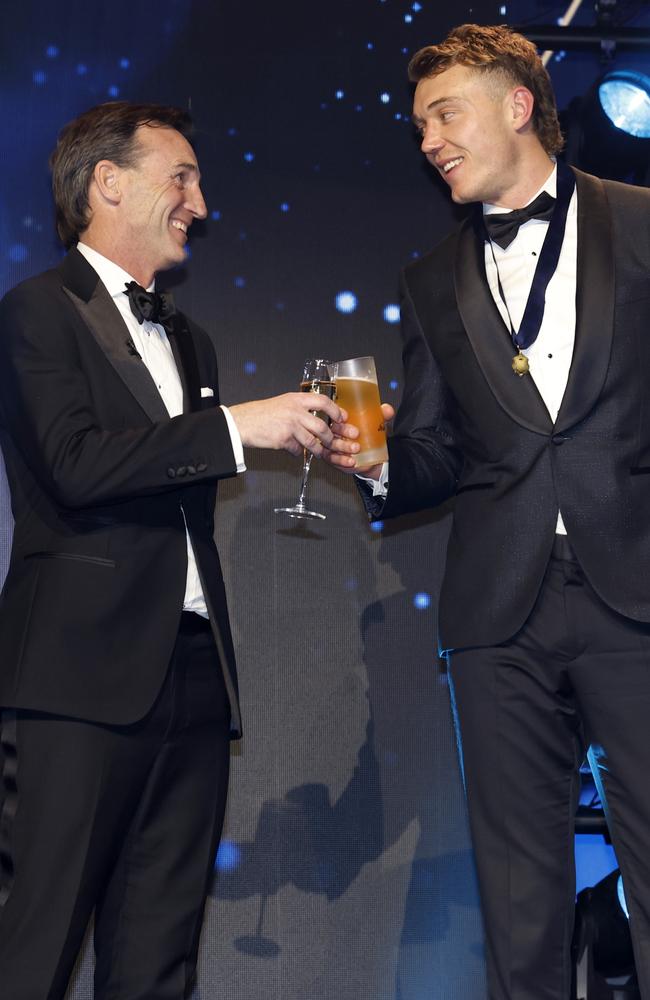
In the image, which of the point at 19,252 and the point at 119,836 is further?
the point at 19,252

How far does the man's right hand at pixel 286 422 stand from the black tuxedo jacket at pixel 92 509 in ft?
0.18

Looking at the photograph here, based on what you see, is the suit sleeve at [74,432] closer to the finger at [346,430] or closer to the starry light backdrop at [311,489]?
the finger at [346,430]

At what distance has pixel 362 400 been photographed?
2.24 metres

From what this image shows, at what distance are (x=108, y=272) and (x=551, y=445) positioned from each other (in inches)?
39.1

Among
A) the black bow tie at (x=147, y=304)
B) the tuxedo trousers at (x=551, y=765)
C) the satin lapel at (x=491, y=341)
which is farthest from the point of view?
the black bow tie at (x=147, y=304)

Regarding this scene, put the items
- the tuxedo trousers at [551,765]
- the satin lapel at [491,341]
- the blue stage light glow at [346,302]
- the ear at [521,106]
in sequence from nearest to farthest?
the tuxedo trousers at [551,765] < the satin lapel at [491,341] < the ear at [521,106] < the blue stage light glow at [346,302]

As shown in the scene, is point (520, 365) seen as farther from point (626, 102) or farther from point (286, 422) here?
point (626, 102)

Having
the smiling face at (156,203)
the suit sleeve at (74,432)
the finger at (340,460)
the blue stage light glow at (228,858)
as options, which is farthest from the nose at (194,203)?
the blue stage light glow at (228,858)

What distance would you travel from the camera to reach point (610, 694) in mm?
2146

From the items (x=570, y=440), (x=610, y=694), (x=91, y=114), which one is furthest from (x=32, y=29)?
(x=610, y=694)

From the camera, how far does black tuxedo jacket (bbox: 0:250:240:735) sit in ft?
6.80

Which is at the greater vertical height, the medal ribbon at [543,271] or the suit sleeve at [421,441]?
the medal ribbon at [543,271]

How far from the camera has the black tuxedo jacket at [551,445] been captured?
218cm

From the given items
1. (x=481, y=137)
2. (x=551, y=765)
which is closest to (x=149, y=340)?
(x=481, y=137)
